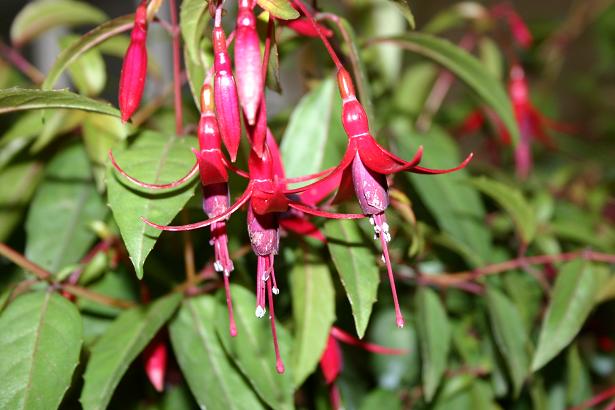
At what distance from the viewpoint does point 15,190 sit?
1.92ft

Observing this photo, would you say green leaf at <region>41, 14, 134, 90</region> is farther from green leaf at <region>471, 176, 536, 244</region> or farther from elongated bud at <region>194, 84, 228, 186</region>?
green leaf at <region>471, 176, 536, 244</region>

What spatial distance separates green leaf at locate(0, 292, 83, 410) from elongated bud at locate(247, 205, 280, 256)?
155 millimetres

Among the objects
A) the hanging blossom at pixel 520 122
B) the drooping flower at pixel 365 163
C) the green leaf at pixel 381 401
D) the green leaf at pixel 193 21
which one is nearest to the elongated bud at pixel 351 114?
the drooping flower at pixel 365 163

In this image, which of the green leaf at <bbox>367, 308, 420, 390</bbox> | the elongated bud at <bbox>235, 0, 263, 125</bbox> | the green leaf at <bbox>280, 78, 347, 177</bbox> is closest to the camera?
the elongated bud at <bbox>235, 0, 263, 125</bbox>

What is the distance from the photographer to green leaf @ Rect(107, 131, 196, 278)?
373mm

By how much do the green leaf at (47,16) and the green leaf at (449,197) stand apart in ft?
1.17

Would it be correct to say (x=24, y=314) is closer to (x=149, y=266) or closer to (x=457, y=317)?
(x=149, y=266)

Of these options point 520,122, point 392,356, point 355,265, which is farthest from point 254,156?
point 520,122

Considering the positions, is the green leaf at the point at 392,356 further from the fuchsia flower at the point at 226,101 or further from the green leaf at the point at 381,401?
the fuchsia flower at the point at 226,101

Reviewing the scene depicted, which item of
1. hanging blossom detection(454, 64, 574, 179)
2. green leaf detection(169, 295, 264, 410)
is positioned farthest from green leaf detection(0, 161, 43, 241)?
hanging blossom detection(454, 64, 574, 179)

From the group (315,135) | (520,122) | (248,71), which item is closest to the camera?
(248,71)

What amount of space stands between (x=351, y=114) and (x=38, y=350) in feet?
0.84

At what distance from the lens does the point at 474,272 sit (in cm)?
60

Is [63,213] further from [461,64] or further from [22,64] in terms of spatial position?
[461,64]
